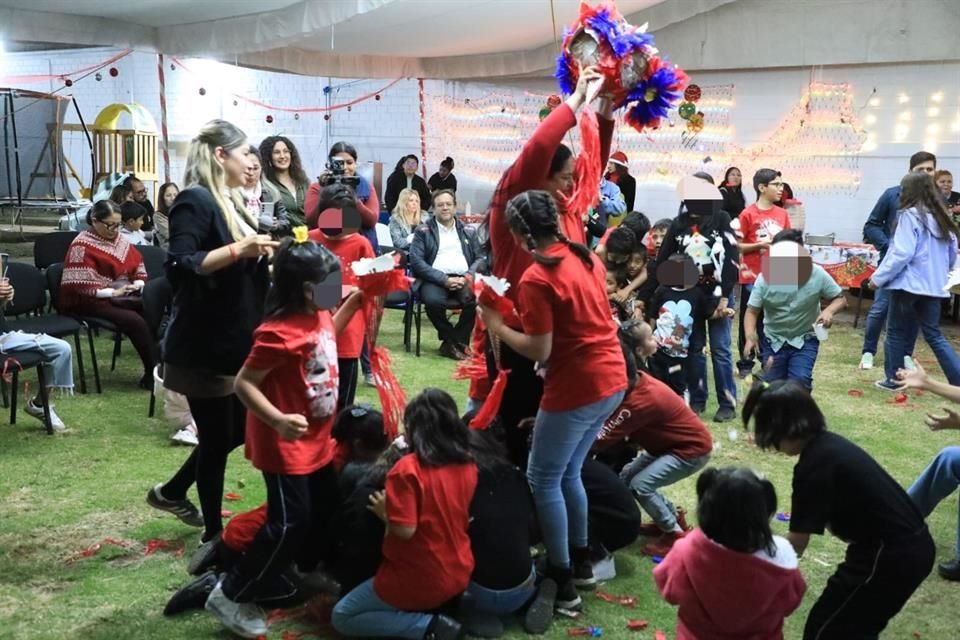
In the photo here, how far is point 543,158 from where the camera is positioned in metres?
2.99

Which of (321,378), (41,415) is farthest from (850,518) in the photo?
(41,415)

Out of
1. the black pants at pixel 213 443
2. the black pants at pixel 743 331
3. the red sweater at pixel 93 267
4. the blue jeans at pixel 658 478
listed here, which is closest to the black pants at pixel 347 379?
the black pants at pixel 213 443

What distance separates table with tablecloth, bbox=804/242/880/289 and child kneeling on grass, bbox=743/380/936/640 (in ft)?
23.3

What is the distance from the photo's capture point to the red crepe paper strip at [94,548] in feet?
11.6

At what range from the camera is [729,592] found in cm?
235

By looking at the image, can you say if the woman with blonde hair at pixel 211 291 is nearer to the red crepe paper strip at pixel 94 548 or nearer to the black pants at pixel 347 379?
the red crepe paper strip at pixel 94 548

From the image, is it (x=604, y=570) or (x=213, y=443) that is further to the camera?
(x=604, y=570)

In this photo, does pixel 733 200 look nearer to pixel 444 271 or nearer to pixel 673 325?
pixel 444 271

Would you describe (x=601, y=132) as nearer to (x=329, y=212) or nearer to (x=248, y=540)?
(x=329, y=212)

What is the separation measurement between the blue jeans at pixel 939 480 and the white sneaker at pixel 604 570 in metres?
1.09

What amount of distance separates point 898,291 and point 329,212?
150 inches

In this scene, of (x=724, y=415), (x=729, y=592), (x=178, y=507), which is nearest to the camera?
(x=729, y=592)

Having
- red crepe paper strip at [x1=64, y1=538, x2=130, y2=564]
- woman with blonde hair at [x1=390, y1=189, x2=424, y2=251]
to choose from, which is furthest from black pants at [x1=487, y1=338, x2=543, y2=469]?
woman with blonde hair at [x1=390, y1=189, x2=424, y2=251]

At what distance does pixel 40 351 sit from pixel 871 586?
4302 mm
